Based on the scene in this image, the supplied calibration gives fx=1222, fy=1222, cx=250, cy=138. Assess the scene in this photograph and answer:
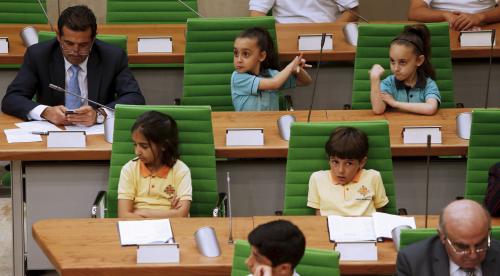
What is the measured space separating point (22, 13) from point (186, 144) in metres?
2.39

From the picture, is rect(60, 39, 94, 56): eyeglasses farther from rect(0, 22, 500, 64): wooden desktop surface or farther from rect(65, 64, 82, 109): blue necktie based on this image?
rect(0, 22, 500, 64): wooden desktop surface

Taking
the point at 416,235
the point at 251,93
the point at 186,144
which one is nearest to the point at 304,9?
the point at 251,93

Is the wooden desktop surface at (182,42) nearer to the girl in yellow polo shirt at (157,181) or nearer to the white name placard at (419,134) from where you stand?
the white name placard at (419,134)

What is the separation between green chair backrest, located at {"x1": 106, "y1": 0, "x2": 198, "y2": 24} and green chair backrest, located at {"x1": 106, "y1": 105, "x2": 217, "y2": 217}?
218 centimetres

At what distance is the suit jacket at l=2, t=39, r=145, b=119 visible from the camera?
225 inches

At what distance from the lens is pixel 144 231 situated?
4.44 metres

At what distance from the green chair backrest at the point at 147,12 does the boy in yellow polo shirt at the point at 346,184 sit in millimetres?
2509

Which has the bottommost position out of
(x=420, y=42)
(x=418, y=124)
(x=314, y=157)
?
(x=314, y=157)

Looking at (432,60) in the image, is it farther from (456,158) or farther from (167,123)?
(167,123)

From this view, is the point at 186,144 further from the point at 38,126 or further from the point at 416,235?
the point at 416,235

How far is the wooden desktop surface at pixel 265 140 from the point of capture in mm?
5219

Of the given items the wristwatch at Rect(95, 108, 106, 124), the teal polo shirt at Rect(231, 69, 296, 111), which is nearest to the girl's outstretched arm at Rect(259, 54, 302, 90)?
the teal polo shirt at Rect(231, 69, 296, 111)

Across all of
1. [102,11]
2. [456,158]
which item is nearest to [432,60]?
[456,158]

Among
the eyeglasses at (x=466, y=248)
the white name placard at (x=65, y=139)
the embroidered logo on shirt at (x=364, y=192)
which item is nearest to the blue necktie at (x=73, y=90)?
the white name placard at (x=65, y=139)
